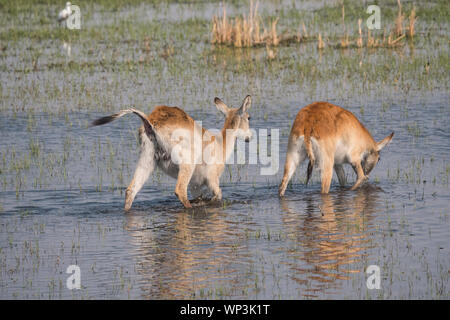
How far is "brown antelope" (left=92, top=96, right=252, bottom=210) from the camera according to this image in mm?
10484

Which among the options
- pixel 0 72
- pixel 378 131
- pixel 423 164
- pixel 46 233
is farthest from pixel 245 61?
pixel 46 233

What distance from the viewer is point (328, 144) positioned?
1111 cm

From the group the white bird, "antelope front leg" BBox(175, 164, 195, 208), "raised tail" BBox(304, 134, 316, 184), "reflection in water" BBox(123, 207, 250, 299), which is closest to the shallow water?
"reflection in water" BBox(123, 207, 250, 299)

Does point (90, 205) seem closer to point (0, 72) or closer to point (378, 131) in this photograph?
point (378, 131)

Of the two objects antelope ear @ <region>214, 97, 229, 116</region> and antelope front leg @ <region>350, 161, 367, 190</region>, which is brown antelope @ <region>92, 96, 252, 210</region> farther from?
antelope front leg @ <region>350, 161, 367, 190</region>

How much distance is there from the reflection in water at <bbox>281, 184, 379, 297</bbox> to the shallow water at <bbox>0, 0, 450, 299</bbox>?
25mm

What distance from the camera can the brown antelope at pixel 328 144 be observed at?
433 inches

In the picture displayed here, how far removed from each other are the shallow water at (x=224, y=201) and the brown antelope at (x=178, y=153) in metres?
0.36

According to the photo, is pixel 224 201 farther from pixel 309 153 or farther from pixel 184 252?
pixel 184 252

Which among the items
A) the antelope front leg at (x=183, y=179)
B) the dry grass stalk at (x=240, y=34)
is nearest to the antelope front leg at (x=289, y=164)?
the antelope front leg at (x=183, y=179)

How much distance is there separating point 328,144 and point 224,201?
5.12ft

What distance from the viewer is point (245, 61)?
2162 cm

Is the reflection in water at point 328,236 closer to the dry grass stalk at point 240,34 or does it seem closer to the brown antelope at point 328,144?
the brown antelope at point 328,144

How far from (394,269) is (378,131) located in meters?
6.77
